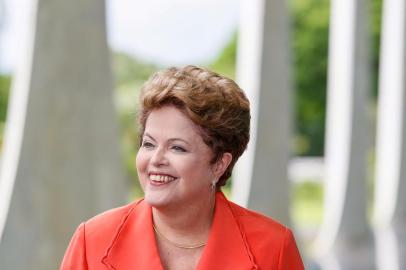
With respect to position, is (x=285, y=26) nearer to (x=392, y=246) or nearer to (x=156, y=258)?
(x=392, y=246)

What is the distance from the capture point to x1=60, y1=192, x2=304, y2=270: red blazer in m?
3.42

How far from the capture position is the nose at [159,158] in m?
3.32

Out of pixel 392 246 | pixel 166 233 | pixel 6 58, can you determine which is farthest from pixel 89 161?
pixel 6 58

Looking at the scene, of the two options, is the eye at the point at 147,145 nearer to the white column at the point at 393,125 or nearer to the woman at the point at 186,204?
the woman at the point at 186,204

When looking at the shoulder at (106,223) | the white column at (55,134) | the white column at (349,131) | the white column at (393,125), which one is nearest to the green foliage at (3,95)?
the white column at (393,125)

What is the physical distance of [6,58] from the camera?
51562mm

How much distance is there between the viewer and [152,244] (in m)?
3.46

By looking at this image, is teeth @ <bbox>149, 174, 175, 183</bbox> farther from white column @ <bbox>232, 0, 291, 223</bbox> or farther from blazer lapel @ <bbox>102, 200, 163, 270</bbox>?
white column @ <bbox>232, 0, 291, 223</bbox>

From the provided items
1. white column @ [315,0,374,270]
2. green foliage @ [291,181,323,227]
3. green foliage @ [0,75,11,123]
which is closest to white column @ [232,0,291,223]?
white column @ [315,0,374,270]

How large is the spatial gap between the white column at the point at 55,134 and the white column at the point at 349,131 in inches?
356

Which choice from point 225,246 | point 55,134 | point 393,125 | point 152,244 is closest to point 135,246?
point 152,244

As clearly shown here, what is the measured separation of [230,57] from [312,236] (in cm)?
3743

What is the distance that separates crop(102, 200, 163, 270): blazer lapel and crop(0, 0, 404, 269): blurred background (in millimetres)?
10449

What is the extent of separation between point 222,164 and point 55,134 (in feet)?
18.6
